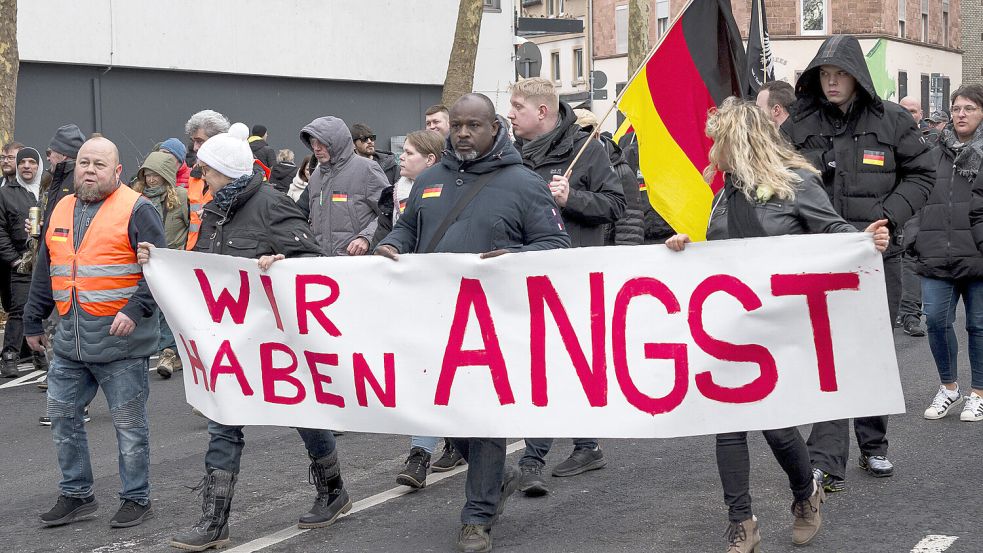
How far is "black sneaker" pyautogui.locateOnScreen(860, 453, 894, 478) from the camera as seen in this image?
6.66m

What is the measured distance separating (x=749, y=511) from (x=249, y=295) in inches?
95.0

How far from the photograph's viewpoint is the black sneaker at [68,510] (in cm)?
616

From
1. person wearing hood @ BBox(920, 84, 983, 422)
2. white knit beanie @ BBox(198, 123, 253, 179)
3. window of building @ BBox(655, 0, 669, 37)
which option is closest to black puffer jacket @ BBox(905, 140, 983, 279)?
person wearing hood @ BBox(920, 84, 983, 422)

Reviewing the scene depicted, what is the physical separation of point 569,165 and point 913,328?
21.8 ft

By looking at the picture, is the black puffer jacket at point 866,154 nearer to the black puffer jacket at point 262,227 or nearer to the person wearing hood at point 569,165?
the person wearing hood at point 569,165

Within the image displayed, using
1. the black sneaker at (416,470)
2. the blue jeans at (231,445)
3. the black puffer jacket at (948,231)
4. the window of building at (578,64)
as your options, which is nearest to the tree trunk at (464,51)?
the black puffer jacket at (948,231)

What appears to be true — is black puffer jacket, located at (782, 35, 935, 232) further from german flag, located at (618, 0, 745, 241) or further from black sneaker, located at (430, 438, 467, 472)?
black sneaker, located at (430, 438, 467, 472)

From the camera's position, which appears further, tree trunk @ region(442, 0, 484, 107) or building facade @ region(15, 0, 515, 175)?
building facade @ region(15, 0, 515, 175)

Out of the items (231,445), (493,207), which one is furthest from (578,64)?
(231,445)

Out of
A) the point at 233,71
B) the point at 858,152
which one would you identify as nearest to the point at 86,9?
the point at 233,71

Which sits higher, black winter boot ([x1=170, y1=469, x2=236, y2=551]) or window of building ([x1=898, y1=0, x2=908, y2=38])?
window of building ([x1=898, y1=0, x2=908, y2=38])

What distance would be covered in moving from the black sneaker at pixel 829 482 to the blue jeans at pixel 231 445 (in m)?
2.32

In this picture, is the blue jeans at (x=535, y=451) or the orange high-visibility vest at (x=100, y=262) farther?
the blue jeans at (x=535, y=451)

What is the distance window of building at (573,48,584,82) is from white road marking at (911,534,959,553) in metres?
52.5
